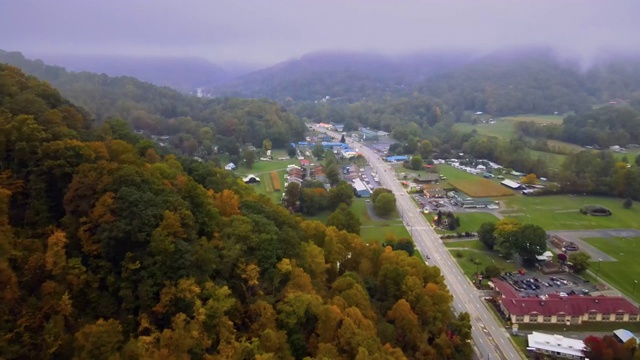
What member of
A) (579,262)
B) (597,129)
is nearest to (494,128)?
(597,129)

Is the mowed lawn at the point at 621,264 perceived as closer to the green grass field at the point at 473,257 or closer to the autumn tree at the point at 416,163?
the green grass field at the point at 473,257

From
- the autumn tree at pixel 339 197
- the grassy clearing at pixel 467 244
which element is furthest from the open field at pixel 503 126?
the grassy clearing at pixel 467 244

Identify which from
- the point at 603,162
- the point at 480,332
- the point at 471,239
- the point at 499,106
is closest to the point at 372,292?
the point at 480,332

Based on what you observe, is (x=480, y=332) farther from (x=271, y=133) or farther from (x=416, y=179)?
(x=271, y=133)

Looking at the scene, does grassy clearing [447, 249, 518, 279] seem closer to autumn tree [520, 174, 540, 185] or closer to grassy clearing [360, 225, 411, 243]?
grassy clearing [360, 225, 411, 243]

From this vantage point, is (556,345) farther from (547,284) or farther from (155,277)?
(155,277)
